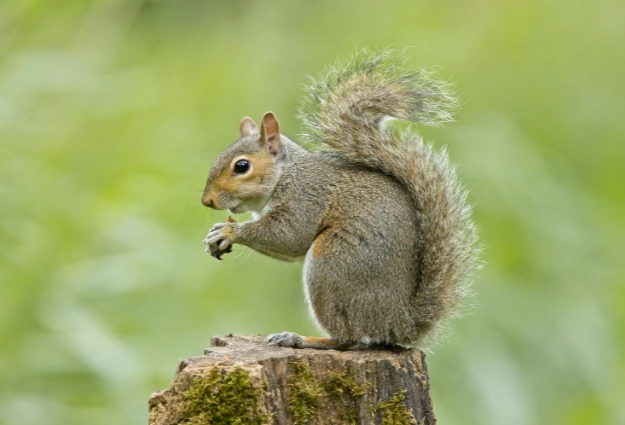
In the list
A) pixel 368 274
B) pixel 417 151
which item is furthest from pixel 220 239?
pixel 417 151

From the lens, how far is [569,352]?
4.14 metres

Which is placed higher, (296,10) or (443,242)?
(296,10)

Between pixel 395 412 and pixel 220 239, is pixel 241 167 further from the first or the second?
pixel 395 412

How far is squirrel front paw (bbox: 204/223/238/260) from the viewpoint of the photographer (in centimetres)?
297

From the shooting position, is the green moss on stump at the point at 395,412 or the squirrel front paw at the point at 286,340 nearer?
the green moss on stump at the point at 395,412

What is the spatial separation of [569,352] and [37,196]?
2.06 metres

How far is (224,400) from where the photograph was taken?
2.22 m

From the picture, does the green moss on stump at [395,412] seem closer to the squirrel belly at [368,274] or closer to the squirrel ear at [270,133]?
the squirrel belly at [368,274]

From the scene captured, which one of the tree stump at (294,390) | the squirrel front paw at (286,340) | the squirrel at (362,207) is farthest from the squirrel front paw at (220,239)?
the tree stump at (294,390)

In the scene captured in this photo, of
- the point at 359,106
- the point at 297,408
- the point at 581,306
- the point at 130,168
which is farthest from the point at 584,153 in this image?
the point at 297,408

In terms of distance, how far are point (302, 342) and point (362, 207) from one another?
386mm

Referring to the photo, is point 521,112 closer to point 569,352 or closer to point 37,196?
point 569,352

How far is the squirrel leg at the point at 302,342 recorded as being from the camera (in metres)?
2.68

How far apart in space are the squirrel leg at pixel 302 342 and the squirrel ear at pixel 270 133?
0.63m
